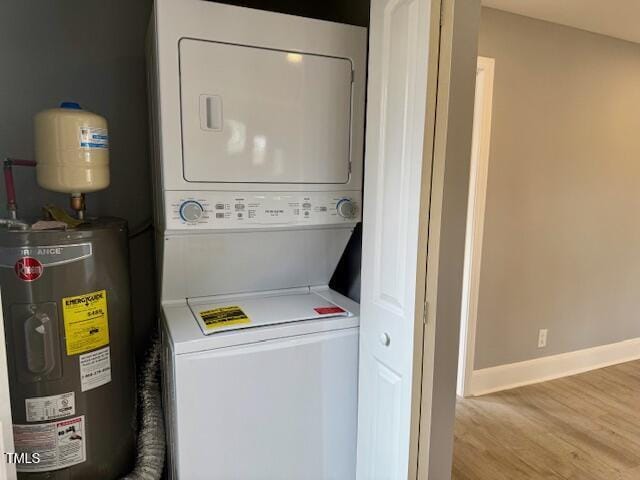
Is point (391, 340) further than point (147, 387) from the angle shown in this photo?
No

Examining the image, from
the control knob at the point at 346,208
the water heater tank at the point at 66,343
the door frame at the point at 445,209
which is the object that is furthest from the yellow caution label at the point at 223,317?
the door frame at the point at 445,209

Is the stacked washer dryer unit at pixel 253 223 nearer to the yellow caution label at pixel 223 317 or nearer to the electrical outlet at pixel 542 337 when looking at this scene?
the yellow caution label at pixel 223 317

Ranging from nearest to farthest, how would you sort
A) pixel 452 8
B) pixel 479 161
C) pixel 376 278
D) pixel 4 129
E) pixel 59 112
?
pixel 452 8, pixel 59 112, pixel 376 278, pixel 4 129, pixel 479 161

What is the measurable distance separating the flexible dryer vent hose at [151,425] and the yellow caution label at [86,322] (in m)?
0.40

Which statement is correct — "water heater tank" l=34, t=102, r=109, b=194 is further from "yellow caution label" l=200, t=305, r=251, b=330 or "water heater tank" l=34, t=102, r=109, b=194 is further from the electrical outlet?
the electrical outlet

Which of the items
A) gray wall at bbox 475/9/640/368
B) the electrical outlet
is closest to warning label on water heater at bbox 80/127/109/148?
gray wall at bbox 475/9/640/368

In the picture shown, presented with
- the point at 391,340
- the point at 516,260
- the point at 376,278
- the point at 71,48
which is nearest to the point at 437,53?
the point at 376,278

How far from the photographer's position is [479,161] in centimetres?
250

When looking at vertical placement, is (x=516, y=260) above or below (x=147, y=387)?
above

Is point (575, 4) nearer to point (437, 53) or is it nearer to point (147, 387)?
point (437, 53)

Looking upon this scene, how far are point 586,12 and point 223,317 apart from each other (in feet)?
8.76

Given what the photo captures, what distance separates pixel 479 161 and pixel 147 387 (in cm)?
215

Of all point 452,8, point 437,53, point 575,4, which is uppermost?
point 575,4

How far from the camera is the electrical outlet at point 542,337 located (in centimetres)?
291
